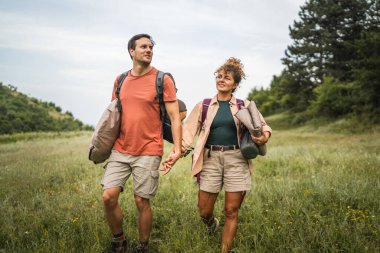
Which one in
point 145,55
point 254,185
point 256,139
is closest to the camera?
point 256,139

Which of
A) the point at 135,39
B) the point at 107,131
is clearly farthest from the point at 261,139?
the point at 135,39

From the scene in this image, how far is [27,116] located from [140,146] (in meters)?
47.6

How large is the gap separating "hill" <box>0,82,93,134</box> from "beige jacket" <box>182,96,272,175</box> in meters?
41.8

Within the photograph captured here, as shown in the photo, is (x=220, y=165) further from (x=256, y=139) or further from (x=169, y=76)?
(x=169, y=76)

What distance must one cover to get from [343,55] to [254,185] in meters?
35.8

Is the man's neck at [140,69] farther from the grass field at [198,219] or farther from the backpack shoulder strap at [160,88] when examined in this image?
the grass field at [198,219]

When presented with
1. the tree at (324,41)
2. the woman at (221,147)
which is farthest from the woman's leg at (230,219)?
the tree at (324,41)

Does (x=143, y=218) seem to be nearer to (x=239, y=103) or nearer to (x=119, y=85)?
(x=119, y=85)

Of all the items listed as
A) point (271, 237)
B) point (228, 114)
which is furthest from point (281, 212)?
point (228, 114)

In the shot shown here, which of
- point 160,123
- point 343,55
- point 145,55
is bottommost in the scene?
point 160,123

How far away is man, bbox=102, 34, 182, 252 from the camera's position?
145 inches

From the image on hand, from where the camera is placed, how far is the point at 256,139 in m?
3.56

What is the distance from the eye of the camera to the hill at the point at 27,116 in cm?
4175

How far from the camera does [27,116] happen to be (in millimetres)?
45531
